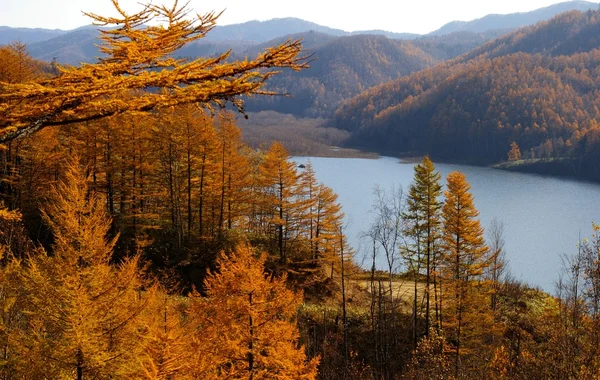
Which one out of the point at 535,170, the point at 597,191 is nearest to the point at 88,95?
the point at 597,191

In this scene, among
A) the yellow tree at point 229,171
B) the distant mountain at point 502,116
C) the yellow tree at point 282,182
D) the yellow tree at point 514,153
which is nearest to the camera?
the yellow tree at point 282,182

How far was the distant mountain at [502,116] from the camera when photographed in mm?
120188

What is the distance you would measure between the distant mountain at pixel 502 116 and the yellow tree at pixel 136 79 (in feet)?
347

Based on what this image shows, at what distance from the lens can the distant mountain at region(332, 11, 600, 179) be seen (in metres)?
120

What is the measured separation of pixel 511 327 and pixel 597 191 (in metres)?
65.2

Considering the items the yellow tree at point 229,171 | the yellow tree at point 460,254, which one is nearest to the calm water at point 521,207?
the yellow tree at point 460,254

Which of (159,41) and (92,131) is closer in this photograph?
(159,41)

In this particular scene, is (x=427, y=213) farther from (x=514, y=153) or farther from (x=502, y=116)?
(x=502, y=116)

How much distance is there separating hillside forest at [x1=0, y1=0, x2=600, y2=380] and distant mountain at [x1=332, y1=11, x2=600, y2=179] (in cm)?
8642

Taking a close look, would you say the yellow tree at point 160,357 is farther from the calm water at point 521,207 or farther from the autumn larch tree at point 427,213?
the calm water at point 521,207

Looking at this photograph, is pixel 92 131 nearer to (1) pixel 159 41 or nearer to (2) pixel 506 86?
(1) pixel 159 41

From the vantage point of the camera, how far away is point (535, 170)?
99.5m

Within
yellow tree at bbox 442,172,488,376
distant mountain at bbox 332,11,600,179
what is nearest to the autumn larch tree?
yellow tree at bbox 442,172,488,376

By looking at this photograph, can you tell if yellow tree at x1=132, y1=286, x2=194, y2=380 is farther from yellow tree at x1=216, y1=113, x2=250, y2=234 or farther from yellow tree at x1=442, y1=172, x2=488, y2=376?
yellow tree at x1=216, y1=113, x2=250, y2=234
